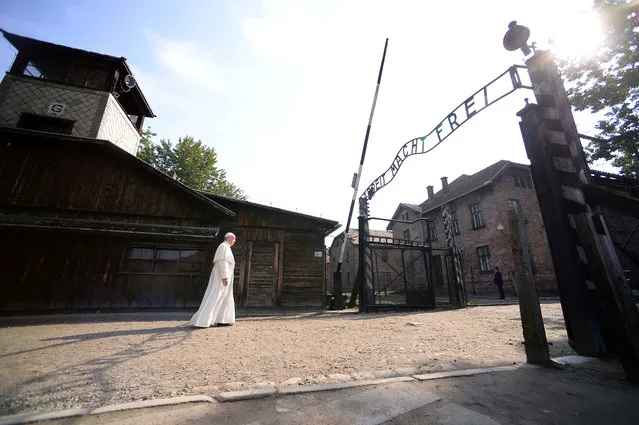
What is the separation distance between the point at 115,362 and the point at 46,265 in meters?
8.72

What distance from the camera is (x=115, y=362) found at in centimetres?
328

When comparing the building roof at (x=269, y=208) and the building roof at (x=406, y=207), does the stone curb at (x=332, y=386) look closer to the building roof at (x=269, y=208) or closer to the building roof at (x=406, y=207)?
the building roof at (x=269, y=208)

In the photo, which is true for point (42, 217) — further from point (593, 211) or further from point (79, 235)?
point (593, 211)

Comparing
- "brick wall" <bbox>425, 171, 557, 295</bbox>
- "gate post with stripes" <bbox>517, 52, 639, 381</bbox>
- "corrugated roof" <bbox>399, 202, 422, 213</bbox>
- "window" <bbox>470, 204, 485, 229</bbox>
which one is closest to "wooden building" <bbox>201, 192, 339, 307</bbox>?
"gate post with stripes" <bbox>517, 52, 639, 381</bbox>

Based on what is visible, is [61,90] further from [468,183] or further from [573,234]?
[468,183]

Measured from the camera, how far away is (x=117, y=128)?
14047 millimetres

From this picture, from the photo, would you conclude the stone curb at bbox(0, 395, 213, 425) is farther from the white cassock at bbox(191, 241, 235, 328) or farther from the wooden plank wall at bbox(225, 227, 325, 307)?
the wooden plank wall at bbox(225, 227, 325, 307)

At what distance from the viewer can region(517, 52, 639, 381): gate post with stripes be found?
2.54m

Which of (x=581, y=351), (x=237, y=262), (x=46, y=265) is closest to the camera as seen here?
(x=581, y=351)

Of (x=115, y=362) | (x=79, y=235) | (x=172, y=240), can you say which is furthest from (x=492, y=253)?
(x=79, y=235)

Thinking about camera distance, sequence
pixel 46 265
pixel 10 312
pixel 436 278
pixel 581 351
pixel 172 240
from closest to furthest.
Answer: pixel 581 351, pixel 10 312, pixel 46 265, pixel 172 240, pixel 436 278

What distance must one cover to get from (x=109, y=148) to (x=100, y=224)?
322 cm

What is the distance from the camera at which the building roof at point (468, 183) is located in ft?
66.5

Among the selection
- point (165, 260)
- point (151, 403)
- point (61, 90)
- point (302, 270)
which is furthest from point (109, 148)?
point (151, 403)
